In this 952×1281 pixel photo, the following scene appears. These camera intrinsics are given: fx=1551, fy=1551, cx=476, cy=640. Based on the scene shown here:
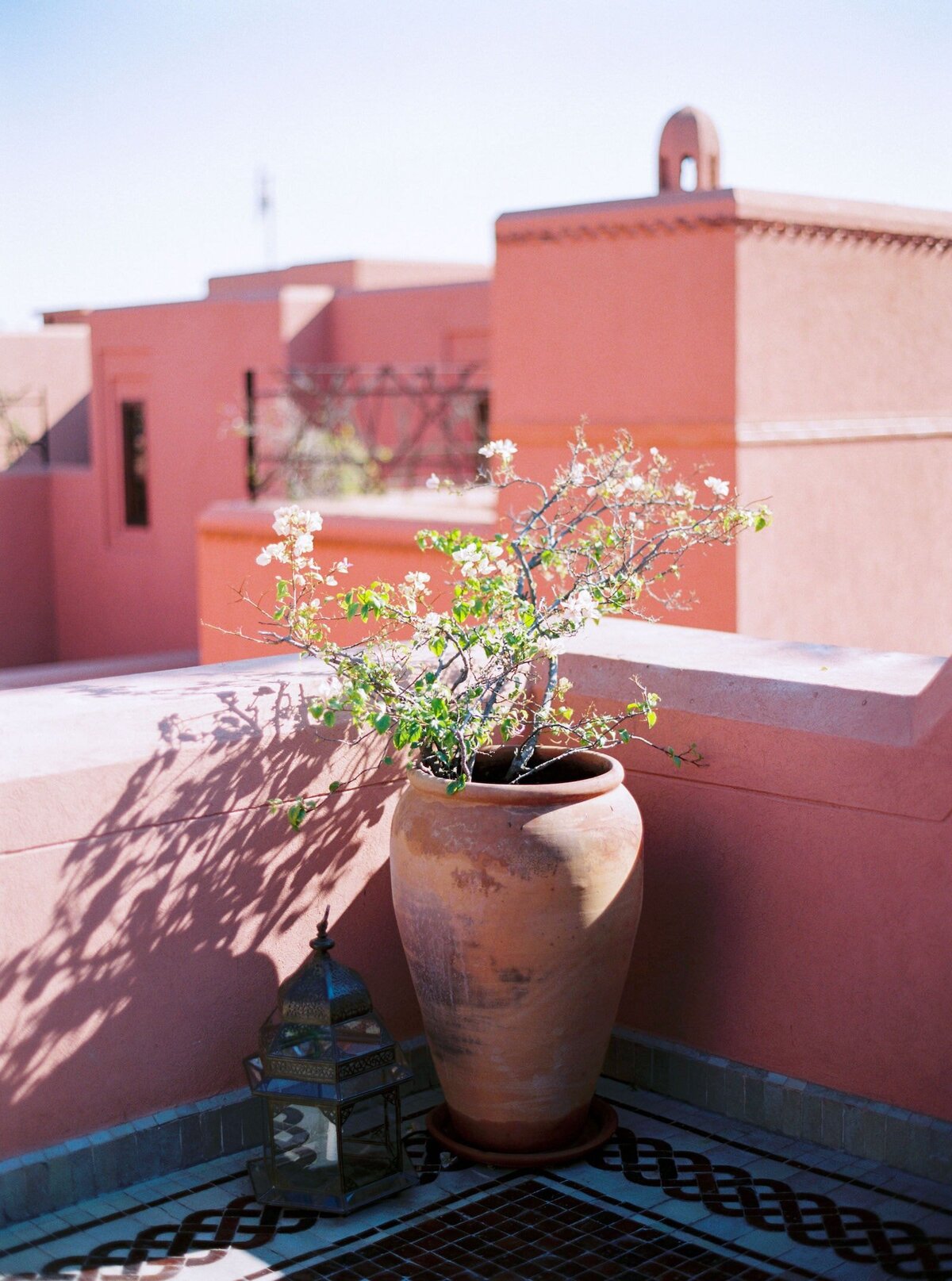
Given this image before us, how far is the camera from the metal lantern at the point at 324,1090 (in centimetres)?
347

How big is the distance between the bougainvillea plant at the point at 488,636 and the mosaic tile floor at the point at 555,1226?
0.91 metres

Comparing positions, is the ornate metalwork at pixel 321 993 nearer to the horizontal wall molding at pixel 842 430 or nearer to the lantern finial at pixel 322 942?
the lantern finial at pixel 322 942

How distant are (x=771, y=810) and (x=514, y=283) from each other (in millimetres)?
5824

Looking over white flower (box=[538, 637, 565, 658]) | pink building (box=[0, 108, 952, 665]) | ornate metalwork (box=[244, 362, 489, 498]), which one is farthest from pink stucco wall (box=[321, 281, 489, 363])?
white flower (box=[538, 637, 565, 658])

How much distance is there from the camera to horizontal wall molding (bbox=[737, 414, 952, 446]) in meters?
8.45

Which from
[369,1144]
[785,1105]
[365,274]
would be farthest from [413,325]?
[369,1144]

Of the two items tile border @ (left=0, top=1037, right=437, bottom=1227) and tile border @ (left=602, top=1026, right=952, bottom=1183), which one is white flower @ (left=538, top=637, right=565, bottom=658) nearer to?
tile border @ (left=602, top=1026, right=952, bottom=1183)

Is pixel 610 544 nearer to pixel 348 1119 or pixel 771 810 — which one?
pixel 771 810

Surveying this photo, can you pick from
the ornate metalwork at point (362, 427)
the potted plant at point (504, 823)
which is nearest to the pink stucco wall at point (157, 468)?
the ornate metalwork at point (362, 427)

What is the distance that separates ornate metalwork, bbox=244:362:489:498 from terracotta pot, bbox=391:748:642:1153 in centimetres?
899

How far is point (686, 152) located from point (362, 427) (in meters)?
8.76

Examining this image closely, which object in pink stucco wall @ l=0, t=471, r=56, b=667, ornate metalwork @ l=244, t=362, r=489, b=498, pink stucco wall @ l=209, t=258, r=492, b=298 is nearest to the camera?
ornate metalwork @ l=244, t=362, r=489, b=498

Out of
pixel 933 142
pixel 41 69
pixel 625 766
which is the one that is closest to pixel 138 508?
pixel 41 69

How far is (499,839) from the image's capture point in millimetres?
3494
